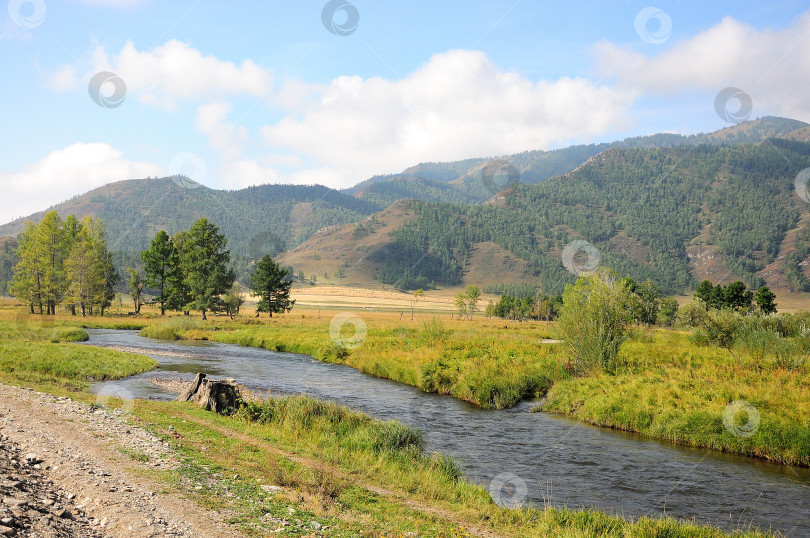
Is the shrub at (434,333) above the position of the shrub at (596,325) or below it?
below

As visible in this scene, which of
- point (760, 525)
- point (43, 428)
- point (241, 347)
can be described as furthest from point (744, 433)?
point (241, 347)

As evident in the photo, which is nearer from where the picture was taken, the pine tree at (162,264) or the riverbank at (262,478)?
the riverbank at (262,478)

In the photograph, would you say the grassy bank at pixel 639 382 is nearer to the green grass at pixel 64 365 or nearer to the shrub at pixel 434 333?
the shrub at pixel 434 333

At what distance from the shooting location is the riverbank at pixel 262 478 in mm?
9891

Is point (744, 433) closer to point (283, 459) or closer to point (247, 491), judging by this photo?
point (283, 459)

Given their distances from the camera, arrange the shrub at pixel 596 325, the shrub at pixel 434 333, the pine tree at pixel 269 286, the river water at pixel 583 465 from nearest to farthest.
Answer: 1. the river water at pixel 583 465
2. the shrub at pixel 596 325
3. the shrub at pixel 434 333
4. the pine tree at pixel 269 286

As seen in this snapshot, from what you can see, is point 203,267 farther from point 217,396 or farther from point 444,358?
point 217,396

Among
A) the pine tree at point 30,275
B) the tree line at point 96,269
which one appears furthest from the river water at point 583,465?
the pine tree at point 30,275

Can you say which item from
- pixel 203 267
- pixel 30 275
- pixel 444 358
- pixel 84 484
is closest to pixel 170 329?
pixel 203 267

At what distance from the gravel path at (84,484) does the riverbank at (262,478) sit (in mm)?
37

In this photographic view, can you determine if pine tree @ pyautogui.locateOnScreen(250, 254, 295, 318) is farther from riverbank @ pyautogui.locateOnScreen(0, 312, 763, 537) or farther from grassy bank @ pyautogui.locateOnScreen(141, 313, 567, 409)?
riverbank @ pyautogui.locateOnScreen(0, 312, 763, 537)

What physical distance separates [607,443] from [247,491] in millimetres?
16144

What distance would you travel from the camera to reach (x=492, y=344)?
43.0 m

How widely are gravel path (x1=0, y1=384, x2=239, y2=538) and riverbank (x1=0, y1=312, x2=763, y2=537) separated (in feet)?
0.12
